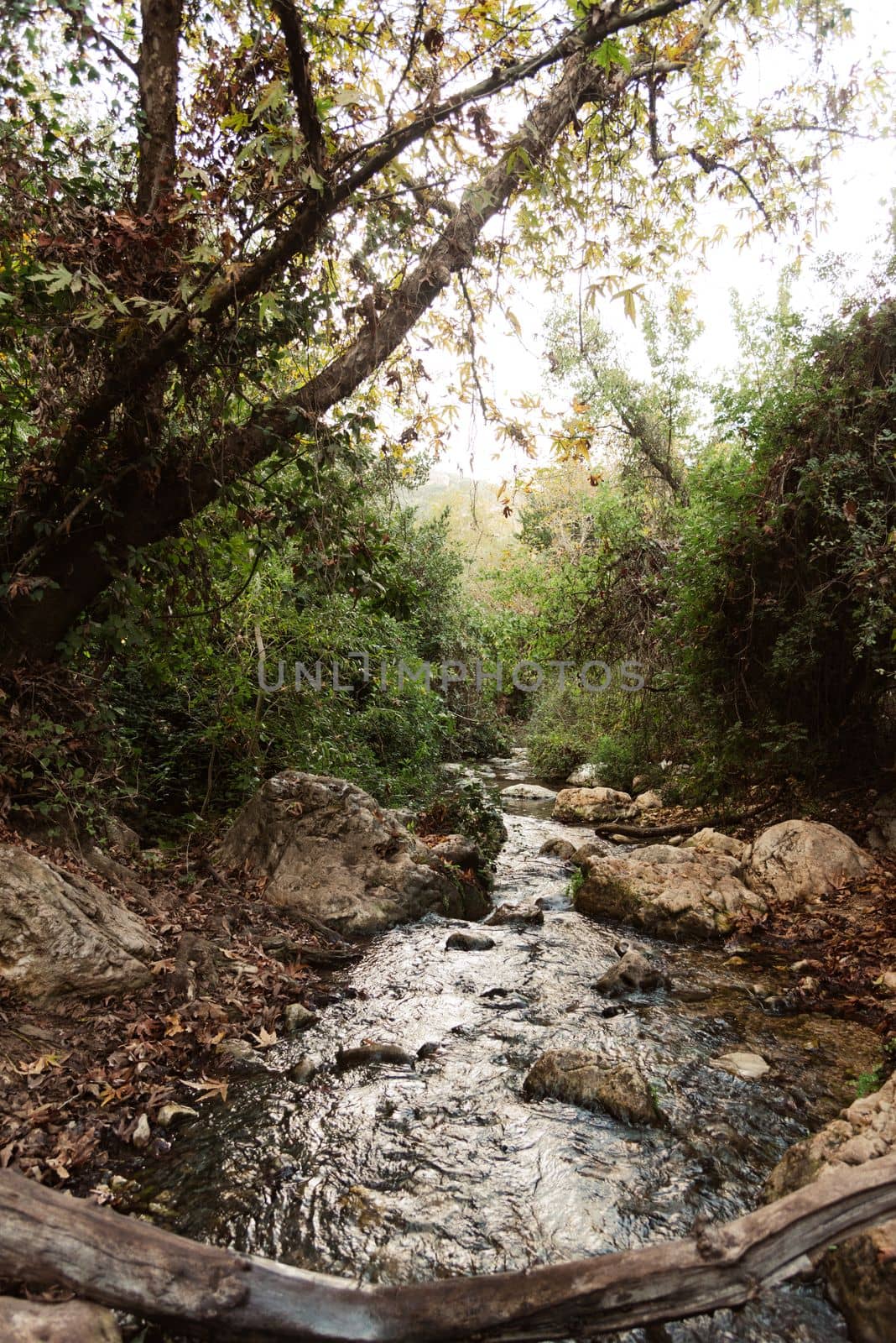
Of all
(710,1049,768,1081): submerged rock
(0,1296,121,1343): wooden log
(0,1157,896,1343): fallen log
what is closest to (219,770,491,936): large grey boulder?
(710,1049,768,1081): submerged rock

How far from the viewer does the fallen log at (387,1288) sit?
185 cm

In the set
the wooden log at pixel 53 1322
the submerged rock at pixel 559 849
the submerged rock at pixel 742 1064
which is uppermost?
the wooden log at pixel 53 1322

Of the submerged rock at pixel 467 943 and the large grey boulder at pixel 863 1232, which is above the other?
the large grey boulder at pixel 863 1232

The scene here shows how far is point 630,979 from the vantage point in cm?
511

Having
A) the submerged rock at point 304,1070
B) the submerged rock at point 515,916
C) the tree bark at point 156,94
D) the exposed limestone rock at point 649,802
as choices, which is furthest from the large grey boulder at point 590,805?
the tree bark at point 156,94

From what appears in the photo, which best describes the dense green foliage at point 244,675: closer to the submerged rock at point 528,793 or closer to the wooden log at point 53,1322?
the submerged rock at point 528,793

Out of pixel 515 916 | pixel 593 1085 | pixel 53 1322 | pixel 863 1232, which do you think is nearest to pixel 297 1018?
pixel 593 1085

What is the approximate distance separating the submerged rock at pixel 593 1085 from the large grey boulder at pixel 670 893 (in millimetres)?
2500

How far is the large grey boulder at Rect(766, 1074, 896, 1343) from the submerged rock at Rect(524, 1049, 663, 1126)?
Answer: 0.69 meters

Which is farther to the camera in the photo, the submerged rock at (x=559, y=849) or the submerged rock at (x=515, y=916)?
the submerged rock at (x=559, y=849)

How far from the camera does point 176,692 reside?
786 centimetres

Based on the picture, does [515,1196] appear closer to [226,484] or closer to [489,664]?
[226,484]

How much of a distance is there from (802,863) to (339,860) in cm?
428

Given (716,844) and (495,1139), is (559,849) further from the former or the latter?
(495,1139)
